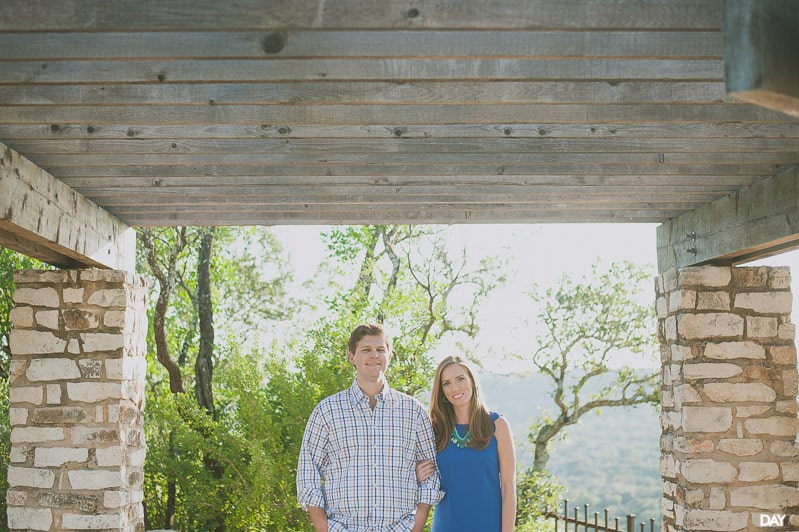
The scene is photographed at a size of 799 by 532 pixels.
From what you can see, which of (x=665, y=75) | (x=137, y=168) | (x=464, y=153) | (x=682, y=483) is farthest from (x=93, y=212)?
(x=682, y=483)

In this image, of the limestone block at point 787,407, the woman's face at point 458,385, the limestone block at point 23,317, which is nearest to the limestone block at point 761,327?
the limestone block at point 787,407

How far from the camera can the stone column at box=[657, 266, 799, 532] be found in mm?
4832

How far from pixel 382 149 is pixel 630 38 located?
135 centimetres

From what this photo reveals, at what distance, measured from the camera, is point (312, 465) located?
3.48 meters

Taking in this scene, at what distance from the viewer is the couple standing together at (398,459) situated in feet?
11.2

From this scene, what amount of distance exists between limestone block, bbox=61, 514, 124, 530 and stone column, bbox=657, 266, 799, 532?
131 inches

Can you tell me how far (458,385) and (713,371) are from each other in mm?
2115

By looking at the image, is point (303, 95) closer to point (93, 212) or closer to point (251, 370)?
point (93, 212)

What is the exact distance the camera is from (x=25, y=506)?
4.86 metres

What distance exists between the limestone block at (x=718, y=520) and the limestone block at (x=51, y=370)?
372 centimetres

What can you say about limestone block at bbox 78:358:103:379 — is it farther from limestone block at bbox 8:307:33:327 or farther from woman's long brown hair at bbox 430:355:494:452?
woman's long brown hair at bbox 430:355:494:452

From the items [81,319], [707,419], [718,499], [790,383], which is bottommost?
[718,499]

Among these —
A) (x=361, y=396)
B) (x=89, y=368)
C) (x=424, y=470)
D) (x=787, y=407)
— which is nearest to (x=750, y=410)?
(x=787, y=407)

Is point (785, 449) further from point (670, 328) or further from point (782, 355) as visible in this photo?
point (670, 328)
